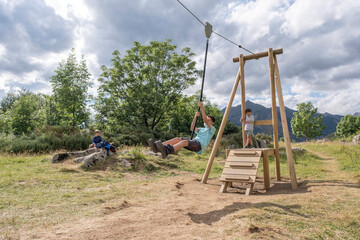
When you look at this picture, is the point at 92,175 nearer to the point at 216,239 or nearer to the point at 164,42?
the point at 216,239

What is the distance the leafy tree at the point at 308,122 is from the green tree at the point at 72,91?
38175mm

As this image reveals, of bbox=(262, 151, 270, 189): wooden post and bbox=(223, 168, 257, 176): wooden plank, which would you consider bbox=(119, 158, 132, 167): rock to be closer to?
bbox=(223, 168, 257, 176): wooden plank

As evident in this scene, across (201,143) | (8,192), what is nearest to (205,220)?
(201,143)

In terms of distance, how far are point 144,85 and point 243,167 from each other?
1495cm

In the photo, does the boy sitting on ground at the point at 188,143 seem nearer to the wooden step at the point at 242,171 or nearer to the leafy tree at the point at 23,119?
the wooden step at the point at 242,171

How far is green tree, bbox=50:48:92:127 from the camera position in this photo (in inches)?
685

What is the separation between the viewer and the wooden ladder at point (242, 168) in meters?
5.54

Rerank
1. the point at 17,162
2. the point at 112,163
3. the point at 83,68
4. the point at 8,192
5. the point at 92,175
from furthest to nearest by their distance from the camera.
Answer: the point at 83,68 < the point at 17,162 < the point at 112,163 < the point at 92,175 < the point at 8,192

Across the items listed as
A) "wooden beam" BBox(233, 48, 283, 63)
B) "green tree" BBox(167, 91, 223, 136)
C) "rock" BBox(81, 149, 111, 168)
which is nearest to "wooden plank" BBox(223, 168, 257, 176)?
"wooden beam" BBox(233, 48, 283, 63)

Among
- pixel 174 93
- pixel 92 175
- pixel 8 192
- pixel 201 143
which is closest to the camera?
pixel 8 192

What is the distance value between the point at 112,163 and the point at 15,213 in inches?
189

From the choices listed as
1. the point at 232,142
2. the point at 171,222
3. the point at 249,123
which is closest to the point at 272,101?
the point at 249,123

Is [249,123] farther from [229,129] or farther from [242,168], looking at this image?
[229,129]

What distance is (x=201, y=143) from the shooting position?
6105 mm
